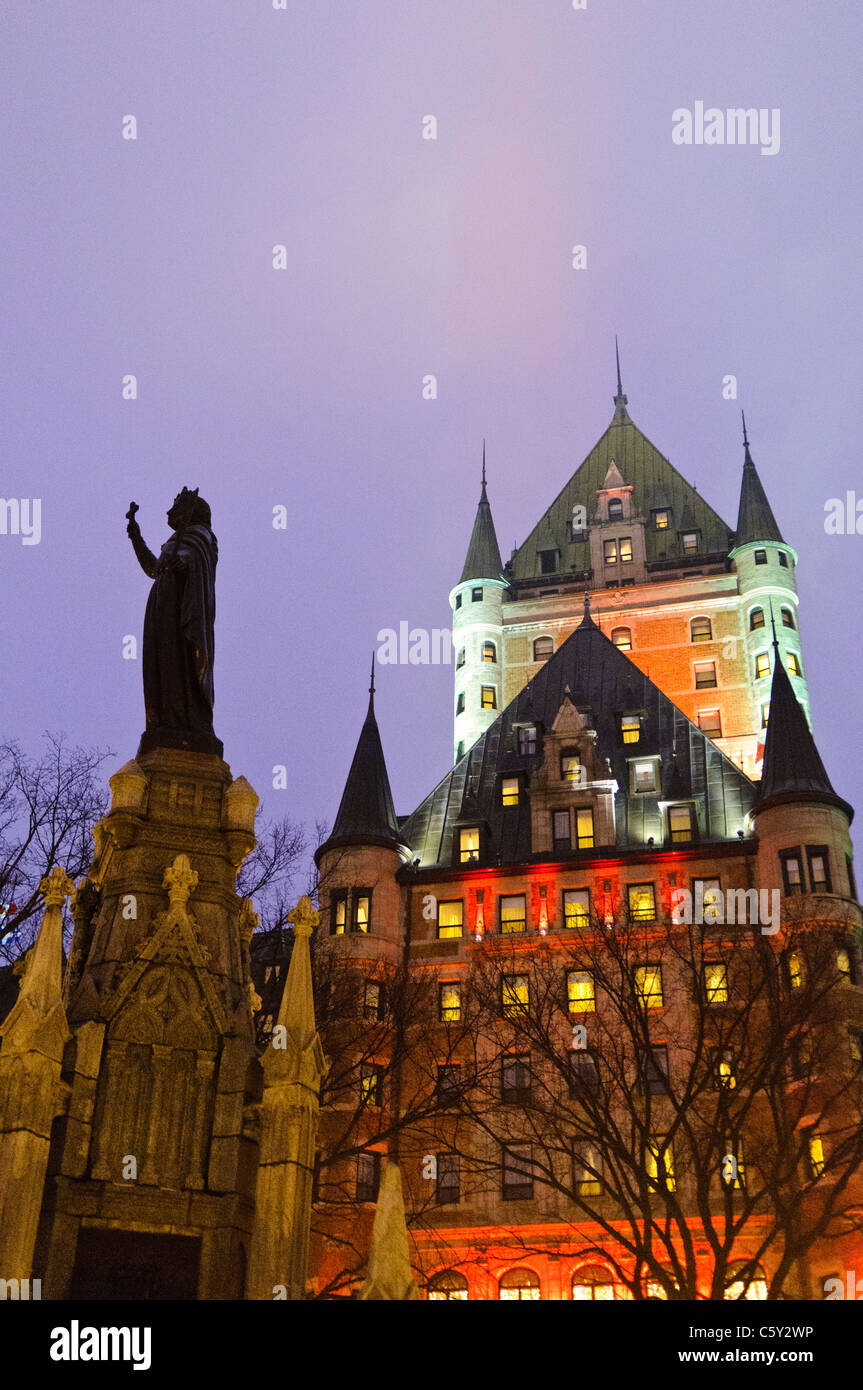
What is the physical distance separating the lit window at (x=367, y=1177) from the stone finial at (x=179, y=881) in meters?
33.2

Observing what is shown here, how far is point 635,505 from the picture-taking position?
85.2 m

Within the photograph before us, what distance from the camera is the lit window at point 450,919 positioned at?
52.1 m

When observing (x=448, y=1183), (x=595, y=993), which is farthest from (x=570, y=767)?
(x=448, y=1183)

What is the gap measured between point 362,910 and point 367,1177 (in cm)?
999

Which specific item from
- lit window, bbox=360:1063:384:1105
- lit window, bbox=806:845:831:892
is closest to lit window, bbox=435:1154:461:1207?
lit window, bbox=360:1063:384:1105

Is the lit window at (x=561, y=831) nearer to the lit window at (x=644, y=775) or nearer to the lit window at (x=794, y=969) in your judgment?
the lit window at (x=644, y=775)

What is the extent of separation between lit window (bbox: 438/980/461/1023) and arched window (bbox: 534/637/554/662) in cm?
3113

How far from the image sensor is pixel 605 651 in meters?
63.8

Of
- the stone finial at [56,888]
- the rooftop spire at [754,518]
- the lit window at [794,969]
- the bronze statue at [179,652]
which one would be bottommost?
the stone finial at [56,888]

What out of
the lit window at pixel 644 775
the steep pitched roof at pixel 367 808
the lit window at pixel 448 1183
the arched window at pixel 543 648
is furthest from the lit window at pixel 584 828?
the arched window at pixel 543 648

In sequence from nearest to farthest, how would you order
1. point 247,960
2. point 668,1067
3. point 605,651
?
point 247,960
point 668,1067
point 605,651
